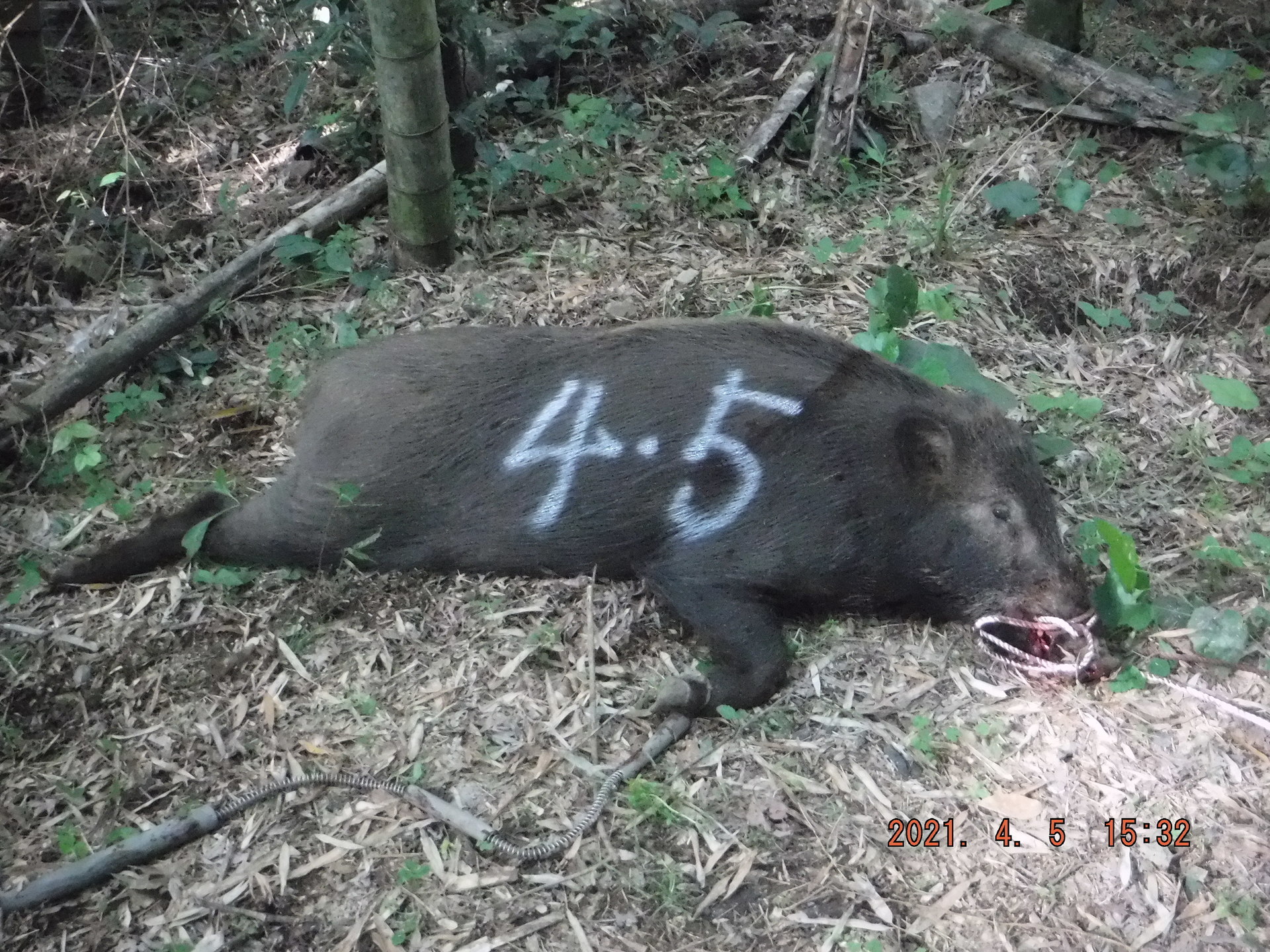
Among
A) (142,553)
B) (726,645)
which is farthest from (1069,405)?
(142,553)

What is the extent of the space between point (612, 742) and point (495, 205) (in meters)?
2.92

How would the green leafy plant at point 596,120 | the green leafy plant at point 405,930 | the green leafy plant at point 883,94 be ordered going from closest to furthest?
1. the green leafy plant at point 405,930
2. the green leafy plant at point 596,120
3. the green leafy plant at point 883,94

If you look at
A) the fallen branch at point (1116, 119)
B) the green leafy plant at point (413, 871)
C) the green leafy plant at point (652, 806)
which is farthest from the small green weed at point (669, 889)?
the fallen branch at point (1116, 119)

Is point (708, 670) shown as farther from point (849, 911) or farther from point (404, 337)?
point (404, 337)

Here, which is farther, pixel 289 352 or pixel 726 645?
pixel 289 352

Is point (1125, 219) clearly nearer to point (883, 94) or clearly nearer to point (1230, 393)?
point (883, 94)

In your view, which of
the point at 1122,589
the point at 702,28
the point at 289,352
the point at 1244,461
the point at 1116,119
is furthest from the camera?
the point at 702,28

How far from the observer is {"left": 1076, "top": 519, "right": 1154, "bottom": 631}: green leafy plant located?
10.6 ft

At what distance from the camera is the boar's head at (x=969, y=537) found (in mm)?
3402

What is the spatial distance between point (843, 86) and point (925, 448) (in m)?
2.52

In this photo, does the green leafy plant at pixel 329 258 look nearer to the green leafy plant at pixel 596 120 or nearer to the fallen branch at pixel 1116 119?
the green leafy plant at pixel 596 120

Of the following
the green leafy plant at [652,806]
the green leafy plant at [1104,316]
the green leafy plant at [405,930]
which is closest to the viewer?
the green leafy plant at [405,930]

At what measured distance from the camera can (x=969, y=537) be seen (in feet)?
11.3

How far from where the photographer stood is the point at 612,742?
3105 mm
